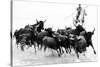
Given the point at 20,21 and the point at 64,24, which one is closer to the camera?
the point at 20,21

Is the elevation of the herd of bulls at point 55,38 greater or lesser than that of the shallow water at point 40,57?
greater

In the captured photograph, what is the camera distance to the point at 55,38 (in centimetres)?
263

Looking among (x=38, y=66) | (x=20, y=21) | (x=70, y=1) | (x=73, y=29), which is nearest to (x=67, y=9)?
(x=70, y=1)

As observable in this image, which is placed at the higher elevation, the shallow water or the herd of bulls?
the herd of bulls

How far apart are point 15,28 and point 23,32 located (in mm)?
119

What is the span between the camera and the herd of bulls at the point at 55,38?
2493 millimetres

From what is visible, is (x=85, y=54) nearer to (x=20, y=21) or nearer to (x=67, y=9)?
(x=67, y=9)

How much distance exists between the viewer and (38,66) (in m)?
2.55

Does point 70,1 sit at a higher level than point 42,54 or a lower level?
higher

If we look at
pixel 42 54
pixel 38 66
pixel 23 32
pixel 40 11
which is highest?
pixel 40 11

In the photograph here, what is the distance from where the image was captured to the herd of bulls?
249 centimetres

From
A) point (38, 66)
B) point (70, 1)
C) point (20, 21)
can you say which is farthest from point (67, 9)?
point (38, 66)

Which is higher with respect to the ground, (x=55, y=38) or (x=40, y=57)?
(x=55, y=38)

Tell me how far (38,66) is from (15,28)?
1.93ft
